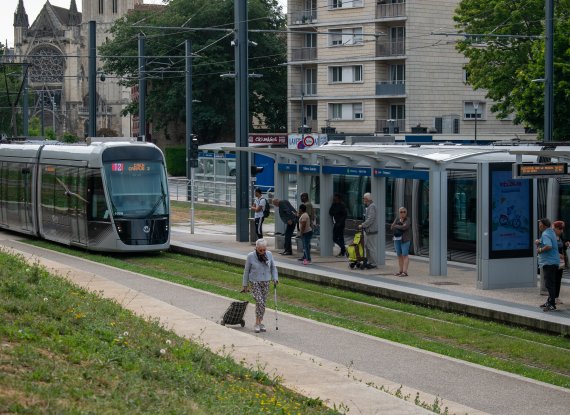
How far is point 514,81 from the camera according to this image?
50.2m

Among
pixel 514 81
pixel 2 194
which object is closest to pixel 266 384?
pixel 2 194

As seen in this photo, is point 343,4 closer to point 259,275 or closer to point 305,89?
point 305,89

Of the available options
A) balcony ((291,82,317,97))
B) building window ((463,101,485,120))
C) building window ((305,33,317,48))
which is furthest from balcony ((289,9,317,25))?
building window ((463,101,485,120))

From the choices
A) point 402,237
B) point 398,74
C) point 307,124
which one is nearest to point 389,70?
point 398,74

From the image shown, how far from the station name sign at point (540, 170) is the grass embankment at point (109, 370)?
26.7ft

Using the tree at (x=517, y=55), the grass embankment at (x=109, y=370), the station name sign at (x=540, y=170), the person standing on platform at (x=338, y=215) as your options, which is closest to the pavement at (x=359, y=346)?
the grass embankment at (x=109, y=370)

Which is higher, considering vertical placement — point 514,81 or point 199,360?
point 514,81

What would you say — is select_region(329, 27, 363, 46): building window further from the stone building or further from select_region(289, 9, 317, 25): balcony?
the stone building

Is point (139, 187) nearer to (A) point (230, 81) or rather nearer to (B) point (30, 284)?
(B) point (30, 284)

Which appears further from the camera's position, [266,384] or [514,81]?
[514,81]

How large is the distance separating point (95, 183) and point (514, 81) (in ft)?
83.5

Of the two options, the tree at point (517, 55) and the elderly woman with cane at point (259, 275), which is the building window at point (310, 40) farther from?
the elderly woman with cane at point (259, 275)

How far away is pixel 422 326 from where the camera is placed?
62.3 feet

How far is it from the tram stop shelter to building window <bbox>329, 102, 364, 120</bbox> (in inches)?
1495
